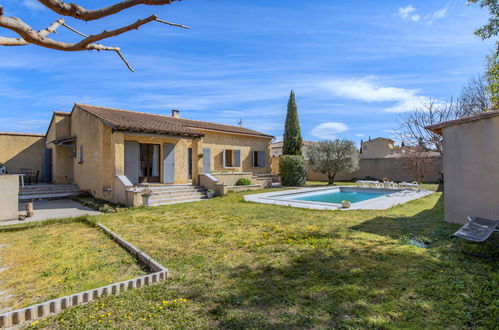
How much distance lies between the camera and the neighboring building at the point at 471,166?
7.17 m

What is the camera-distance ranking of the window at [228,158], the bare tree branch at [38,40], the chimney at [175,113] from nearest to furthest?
1. the bare tree branch at [38,40]
2. the window at [228,158]
3. the chimney at [175,113]

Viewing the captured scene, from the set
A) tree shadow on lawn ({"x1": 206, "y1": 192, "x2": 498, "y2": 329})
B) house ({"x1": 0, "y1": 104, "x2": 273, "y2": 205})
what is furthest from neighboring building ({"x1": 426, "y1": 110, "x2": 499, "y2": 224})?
house ({"x1": 0, "y1": 104, "x2": 273, "y2": 205})

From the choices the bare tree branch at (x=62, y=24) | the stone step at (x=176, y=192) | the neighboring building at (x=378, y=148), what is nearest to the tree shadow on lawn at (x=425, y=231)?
the bare tree branch at (x=62, y=24)

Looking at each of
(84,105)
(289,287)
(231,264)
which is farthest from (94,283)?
(84,105)

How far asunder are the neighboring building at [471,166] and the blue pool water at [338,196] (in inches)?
345

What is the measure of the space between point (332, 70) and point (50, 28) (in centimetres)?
1342

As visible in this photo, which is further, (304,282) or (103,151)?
(103,151)

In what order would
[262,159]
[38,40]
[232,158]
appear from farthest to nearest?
[262,159] < [232,158] < [38,40]

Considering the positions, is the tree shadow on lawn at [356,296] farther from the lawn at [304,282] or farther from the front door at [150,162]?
the front door at [150,162]

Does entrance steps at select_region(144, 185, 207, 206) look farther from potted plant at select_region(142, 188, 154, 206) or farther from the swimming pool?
the swimming pool

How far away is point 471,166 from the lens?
7637 mm

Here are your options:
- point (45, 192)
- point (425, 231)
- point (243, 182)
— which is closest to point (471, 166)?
point (425, 231)

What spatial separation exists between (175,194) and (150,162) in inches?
144

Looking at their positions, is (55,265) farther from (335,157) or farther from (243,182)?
(335,157)
